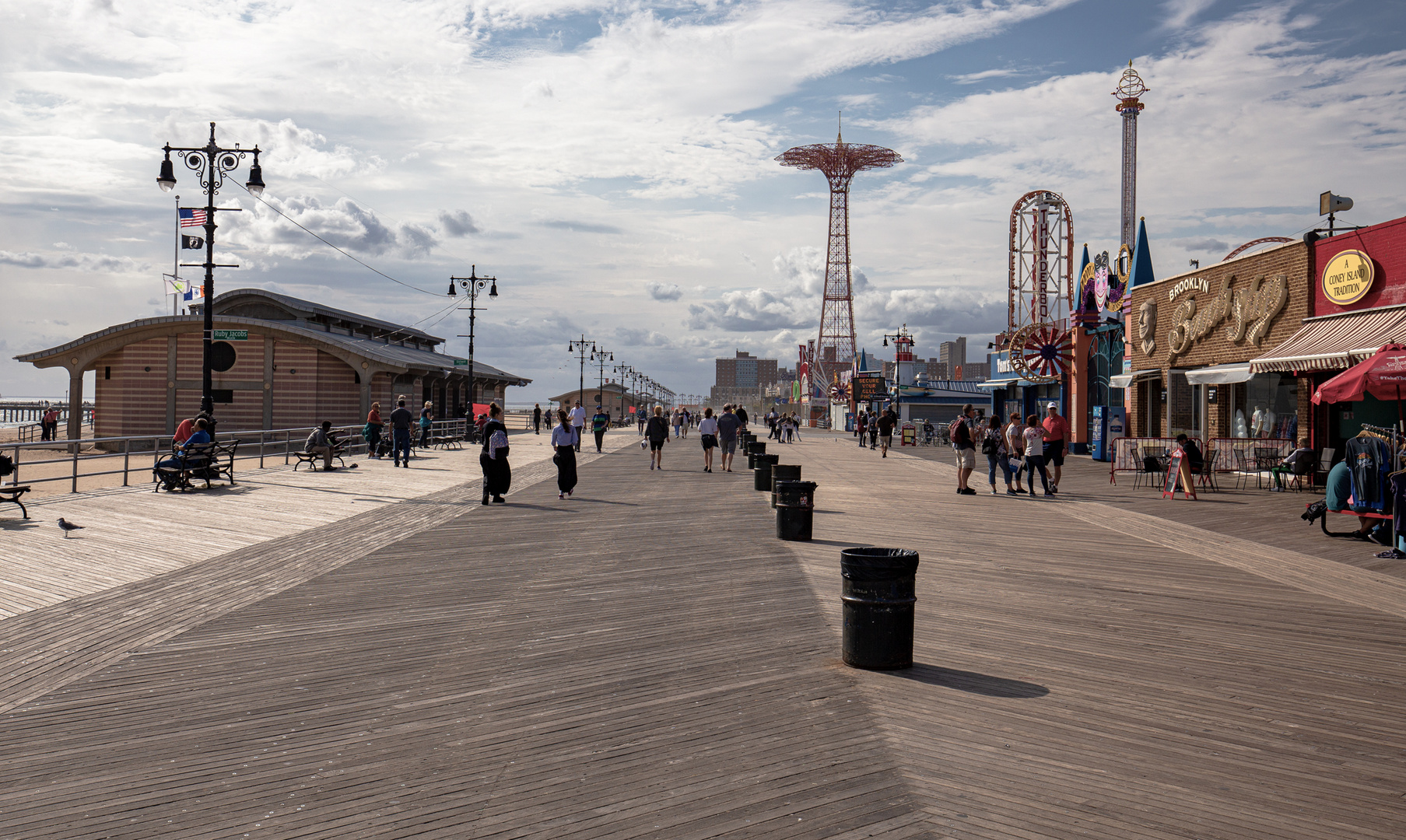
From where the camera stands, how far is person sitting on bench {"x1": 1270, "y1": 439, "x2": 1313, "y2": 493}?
20.2 m

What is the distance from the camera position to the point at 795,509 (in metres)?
12.0

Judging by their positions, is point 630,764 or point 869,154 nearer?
point 630,764

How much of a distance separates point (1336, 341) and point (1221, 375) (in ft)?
15.2

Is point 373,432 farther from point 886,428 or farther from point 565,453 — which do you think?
point 886,428

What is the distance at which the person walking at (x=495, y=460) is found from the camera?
647 inches

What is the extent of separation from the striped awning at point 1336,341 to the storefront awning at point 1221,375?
1.28 m

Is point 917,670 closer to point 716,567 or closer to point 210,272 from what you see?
point 716,567

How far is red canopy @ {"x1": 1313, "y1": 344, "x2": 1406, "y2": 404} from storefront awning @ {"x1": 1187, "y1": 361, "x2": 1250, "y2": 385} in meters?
8.34

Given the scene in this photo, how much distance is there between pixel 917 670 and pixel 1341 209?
20.6m

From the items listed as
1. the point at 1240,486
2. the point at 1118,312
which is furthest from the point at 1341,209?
the point at 1118,312

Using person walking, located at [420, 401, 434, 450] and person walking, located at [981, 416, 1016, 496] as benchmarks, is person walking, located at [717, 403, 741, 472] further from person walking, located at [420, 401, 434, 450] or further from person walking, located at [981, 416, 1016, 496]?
person walking, located at [420, 401, 434, 450]

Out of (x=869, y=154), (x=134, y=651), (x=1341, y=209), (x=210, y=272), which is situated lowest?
(x=134, y=651)

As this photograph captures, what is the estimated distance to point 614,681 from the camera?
5.86m

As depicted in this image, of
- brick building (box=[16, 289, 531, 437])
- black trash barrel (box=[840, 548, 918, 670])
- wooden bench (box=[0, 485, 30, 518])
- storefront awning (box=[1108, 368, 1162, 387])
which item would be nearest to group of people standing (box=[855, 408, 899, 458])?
storefront awning (box=[1108, 368, 1162, 387])
